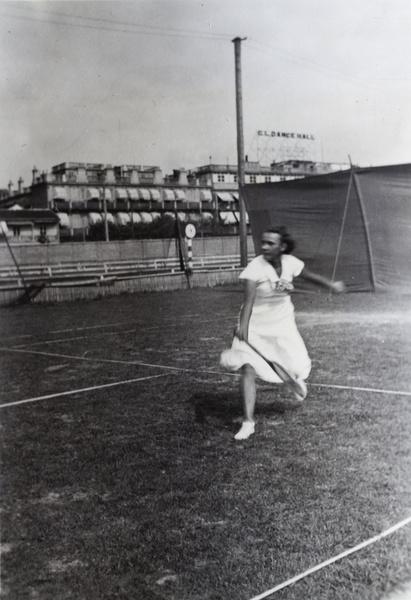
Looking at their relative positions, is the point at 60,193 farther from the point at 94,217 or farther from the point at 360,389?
the point at 360,389


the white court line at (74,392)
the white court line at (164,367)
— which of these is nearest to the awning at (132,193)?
the white court line at (164,367)

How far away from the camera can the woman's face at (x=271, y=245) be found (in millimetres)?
5355

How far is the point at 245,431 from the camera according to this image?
5.30m

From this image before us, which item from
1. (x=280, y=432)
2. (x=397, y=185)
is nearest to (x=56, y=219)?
(x=397, y=185)

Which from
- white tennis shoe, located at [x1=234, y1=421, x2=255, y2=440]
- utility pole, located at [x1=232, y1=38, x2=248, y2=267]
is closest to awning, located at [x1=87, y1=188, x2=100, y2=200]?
utility pole, located at [x1=232, y1=38, x2=248, y2=267]

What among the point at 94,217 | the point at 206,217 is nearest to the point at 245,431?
the point at 94,217

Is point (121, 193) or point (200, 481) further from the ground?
point (121, 193)

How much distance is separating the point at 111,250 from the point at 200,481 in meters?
45.5

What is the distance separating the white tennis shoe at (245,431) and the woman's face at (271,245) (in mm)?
1296

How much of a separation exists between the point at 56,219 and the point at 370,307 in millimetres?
59028

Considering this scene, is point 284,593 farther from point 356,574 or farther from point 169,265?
point 169,265

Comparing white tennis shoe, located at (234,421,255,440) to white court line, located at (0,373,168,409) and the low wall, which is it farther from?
the low wall

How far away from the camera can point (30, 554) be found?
347 centimetres

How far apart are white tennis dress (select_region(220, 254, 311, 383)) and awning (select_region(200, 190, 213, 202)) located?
296 ft
